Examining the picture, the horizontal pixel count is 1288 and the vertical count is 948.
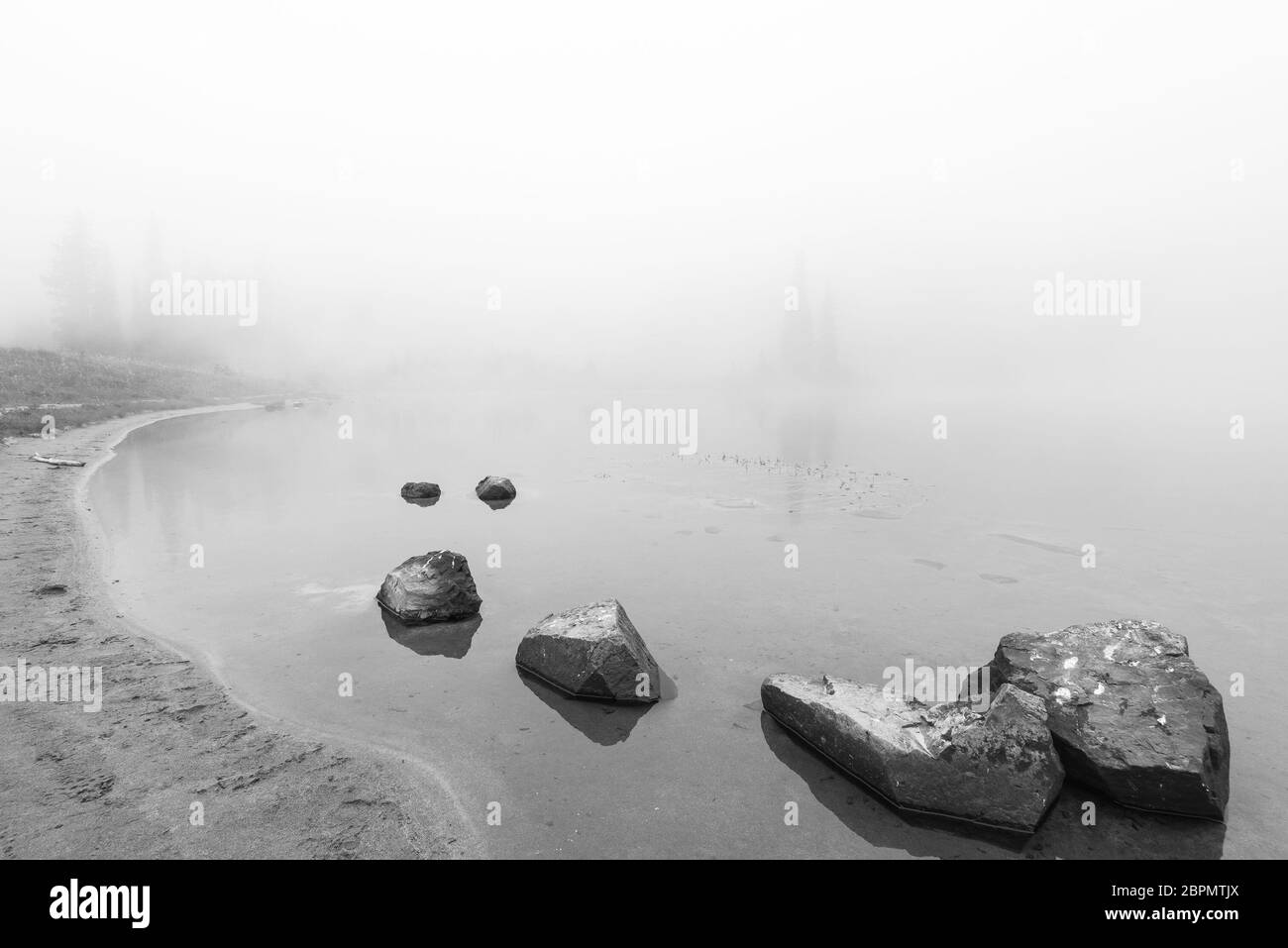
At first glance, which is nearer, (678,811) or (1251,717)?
(678,811)

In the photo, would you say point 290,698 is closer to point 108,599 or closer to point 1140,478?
point 108,599

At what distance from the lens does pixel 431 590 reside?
10984 millimetres

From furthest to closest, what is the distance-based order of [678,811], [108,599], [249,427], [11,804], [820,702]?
[249,427], [108,599], [820,702], [678,811], [11,804]

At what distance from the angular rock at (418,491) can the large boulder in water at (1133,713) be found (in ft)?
63.6

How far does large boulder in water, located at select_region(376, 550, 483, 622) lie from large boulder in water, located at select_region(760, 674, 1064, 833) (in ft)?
23.7

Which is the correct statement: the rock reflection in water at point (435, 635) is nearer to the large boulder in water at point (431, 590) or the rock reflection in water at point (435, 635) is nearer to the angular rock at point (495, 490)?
the large boulder in water at point (431, 590)

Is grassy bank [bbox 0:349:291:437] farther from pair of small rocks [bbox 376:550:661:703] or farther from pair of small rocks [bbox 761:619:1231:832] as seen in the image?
pair of small rocks [bbox 761:619:1231:832]

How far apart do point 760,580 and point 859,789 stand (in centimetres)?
722

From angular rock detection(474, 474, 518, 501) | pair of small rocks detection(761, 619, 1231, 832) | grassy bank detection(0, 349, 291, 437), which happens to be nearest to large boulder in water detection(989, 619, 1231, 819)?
pair of small rocks detection(761, 619, 1231, 832)

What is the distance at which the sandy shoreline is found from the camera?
5.18 meters

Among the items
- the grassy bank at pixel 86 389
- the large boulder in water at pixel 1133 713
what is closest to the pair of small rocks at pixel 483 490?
the large boulder in water at pixel 1133 713

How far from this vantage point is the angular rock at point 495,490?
2227cm
